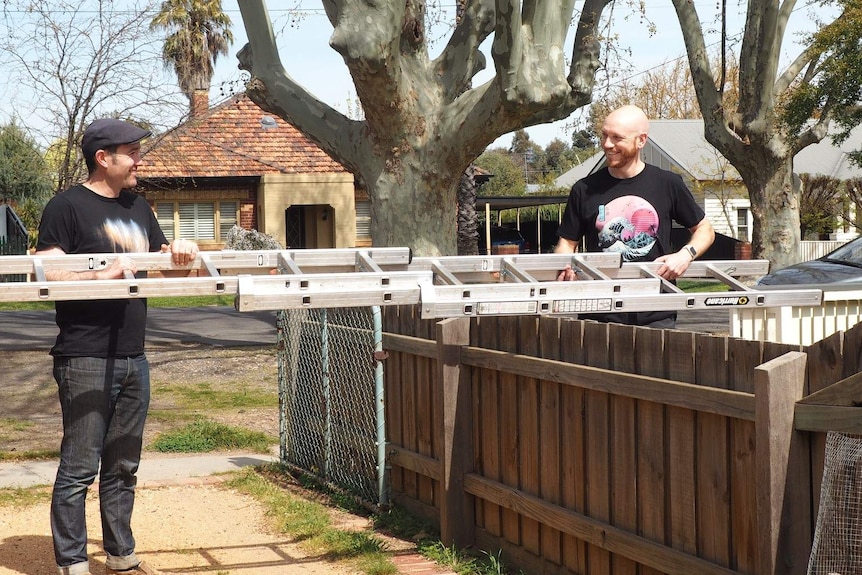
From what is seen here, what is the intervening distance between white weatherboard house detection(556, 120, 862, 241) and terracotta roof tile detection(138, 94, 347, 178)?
12006 millimetres

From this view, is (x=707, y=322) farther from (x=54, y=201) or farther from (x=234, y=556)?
(x=54, y=201)

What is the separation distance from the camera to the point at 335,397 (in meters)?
7.77

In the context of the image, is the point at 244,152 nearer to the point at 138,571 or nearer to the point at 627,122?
the point at 138,571

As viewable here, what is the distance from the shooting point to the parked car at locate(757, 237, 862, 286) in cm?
1017

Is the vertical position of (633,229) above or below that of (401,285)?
above

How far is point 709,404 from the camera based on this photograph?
426 cm

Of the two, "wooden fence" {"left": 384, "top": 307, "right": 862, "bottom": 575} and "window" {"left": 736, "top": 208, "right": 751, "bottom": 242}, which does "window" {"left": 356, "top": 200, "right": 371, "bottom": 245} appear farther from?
"wooden fence" {"left": 384, "top": 307, "right": 862, "bottom": 575}

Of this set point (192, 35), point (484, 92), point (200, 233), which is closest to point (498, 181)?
point (192, 35)

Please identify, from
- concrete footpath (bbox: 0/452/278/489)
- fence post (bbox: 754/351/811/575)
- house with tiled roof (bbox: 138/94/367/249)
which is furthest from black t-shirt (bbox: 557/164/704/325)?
house with tiled roof (bbox: 138/94/367/249)

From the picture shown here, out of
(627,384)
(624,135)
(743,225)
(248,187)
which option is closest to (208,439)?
(624,135)

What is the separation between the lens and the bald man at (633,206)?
5.36 metres

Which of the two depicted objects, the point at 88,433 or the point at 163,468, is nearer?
the point at 88,433

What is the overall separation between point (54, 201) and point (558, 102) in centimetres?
613

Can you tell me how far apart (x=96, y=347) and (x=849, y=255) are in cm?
832
